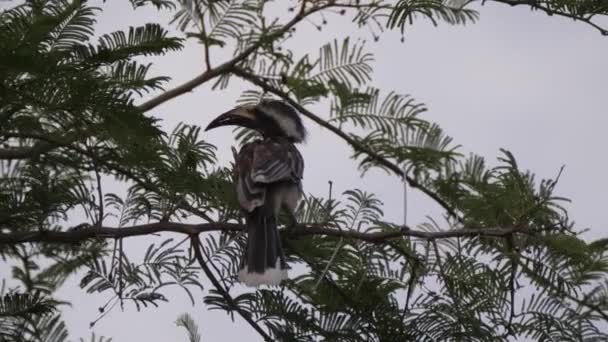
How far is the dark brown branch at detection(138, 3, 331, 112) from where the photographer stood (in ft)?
14.1

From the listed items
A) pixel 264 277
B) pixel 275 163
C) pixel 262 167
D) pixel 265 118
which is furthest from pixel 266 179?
pixel 264 277

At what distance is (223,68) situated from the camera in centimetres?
448

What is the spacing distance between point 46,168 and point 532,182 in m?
2.05

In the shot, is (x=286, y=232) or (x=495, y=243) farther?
(x=286, y=232)

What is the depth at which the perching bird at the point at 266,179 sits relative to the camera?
3891mm

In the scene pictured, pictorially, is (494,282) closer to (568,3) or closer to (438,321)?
(438,321)

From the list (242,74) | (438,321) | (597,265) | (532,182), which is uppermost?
(242,74)

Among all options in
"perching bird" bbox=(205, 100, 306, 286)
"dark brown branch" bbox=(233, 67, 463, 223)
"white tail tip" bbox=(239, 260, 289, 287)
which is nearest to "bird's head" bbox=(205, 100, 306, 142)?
"perching bird" bbox=(205, 100, 306, 286)

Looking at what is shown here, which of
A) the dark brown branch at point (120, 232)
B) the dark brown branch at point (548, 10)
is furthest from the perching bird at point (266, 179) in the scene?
the dark brown branch at point (548, 10)

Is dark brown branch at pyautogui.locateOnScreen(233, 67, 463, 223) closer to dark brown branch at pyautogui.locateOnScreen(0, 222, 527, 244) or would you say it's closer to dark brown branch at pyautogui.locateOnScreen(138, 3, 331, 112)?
dark brown branch at pyautogui.locateOnScreen(138, 3, 331, 112)

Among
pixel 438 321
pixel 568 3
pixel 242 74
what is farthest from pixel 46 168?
pixel 568 3

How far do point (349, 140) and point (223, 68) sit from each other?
0.69 metres

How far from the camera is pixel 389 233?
3396 millimetres

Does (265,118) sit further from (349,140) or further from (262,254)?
(262,254)
